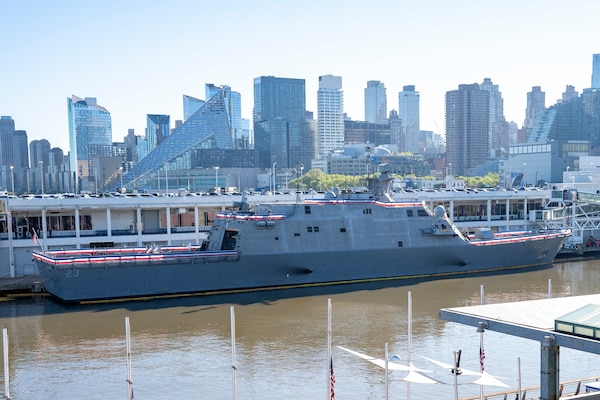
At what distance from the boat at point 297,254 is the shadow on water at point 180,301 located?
41 centimetres

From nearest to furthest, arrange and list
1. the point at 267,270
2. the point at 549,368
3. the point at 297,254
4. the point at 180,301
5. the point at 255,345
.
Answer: the point at 549,368 → the point at 255,345 → the point at 180,301 → the point at 267,270 → the point at 297,254

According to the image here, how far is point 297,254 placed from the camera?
34469 mm

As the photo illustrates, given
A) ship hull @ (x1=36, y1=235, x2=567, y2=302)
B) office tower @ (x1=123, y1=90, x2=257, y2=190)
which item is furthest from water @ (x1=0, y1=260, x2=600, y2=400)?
office tower @ (x1=123, y1=90, x2=257, y2=190)

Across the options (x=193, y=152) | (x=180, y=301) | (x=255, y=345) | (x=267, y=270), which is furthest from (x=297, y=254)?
(x=193, y=152)

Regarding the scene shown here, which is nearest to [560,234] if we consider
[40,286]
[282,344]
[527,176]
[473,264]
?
[473,264]

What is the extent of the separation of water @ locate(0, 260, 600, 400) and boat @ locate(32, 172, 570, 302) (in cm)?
117

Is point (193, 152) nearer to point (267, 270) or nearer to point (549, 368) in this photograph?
point (267, 270)

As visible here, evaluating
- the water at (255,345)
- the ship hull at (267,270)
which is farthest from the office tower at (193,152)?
the water at (255,345)

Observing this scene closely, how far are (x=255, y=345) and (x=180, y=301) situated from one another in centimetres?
941

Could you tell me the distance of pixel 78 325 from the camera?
26.6 m

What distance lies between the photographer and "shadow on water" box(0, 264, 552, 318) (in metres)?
29.8

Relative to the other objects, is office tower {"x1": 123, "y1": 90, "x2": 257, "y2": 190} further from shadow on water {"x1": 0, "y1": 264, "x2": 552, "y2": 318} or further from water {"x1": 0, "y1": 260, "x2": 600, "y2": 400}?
water {"x1": 0, "y1": 260, "x2": 600, "y2": 400}

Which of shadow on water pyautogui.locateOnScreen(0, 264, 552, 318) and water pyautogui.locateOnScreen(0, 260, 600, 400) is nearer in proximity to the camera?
water pyautogui.locateOnScreen(0, 260, 600, 400)

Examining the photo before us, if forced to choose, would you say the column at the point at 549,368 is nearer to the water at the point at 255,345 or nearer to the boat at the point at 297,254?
the water at the point at 255,345
